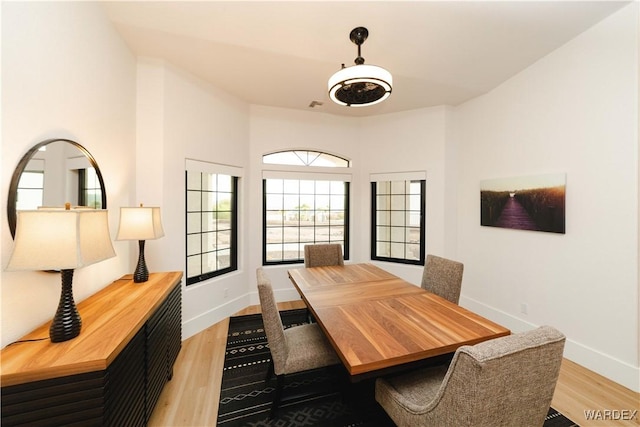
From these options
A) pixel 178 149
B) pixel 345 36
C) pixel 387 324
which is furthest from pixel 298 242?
pixel 345 36

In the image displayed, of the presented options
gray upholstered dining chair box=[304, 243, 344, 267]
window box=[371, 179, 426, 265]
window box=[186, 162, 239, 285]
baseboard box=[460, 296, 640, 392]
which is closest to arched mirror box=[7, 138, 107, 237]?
window box=[186, 162, 239, 285]

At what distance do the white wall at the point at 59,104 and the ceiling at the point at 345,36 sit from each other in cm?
42

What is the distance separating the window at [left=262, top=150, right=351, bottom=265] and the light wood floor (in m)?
1.82

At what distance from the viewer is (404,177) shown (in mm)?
4113

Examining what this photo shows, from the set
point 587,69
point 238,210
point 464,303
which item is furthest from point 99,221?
point 464,303

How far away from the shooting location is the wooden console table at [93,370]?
100 centimetres

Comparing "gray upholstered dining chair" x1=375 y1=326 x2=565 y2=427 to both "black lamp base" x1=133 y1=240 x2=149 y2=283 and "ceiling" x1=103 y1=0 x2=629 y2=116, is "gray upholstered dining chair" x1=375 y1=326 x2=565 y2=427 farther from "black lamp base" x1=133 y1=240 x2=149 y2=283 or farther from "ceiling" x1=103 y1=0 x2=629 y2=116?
"ceiling" x1=103 y1=0 x2=629 y2=116

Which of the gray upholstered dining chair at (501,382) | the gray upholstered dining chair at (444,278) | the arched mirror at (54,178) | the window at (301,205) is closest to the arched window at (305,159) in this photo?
the window at (301,205)

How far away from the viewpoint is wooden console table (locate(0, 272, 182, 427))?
39.3 inches

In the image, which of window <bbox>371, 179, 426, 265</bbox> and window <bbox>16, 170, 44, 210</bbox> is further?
window <bbox>371, 179, 426, 265</bbox>

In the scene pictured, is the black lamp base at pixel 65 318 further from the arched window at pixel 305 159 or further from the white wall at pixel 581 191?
the white wall at pixel 581 191

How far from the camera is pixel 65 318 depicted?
1210 mm

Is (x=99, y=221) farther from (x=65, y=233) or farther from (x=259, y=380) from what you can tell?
(x=259, y=380)

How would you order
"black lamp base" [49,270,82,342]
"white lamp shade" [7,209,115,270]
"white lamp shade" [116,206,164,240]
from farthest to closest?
1. "white lamp shade" [116,206,164,240]
2. "black lamp base" [49,270,82,342]
3. "white lamp shade" [7,209,115,270]
